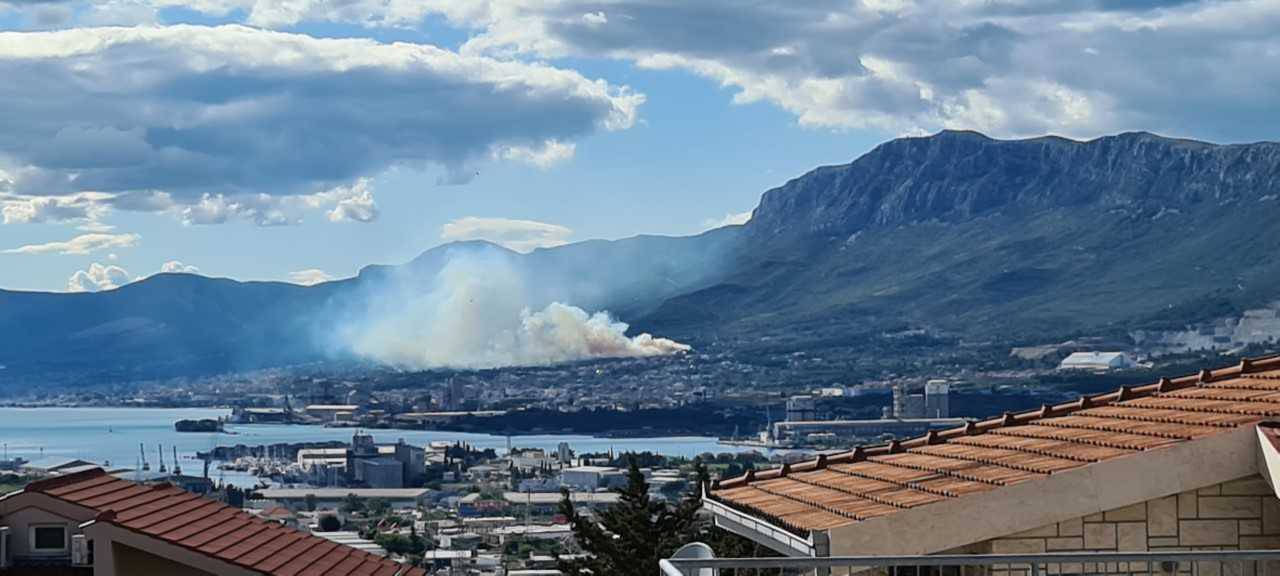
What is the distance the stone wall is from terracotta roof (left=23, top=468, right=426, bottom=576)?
659cm

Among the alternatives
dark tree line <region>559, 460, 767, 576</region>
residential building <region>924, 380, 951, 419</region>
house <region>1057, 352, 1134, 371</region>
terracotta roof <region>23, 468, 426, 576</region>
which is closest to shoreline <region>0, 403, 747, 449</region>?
residential building <region>924, 380, 951, 419</region>

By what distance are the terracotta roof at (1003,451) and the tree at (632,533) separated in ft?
37.3

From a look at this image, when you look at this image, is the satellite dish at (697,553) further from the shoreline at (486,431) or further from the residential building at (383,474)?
the shoreline at (486,431)

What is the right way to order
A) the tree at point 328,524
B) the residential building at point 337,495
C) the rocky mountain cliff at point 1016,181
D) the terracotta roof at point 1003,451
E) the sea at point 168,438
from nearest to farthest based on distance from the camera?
1. the terracotta roof at point 1003,451
2. the tree at point 328,524
3. the residential building at point 337,495
4. the sea at point 168,438
5. the rocky mountain cliff at point 1016,181

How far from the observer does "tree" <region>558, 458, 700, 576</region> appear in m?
23.3

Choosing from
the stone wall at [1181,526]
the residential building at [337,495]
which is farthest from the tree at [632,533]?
the residential building at [337,495]

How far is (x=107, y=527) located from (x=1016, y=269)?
144 metres

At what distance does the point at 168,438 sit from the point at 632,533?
132368 mm

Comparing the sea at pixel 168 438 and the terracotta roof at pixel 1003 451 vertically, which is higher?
the terracotta roof at pixel 1003 451

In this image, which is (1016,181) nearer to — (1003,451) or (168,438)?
(168,438)

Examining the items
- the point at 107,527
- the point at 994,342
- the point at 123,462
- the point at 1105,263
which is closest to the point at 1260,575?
the point at 107,527

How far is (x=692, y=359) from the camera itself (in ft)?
509

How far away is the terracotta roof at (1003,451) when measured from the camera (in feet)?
28.6

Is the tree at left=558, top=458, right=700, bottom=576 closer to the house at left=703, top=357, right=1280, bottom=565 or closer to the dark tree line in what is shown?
the dark tree line
